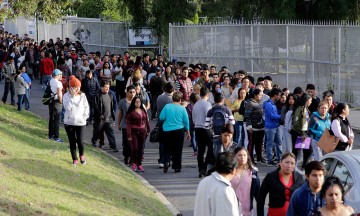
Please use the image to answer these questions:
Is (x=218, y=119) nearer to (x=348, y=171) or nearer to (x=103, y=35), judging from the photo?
(x=348, y=171)

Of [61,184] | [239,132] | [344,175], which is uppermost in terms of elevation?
[344,175]

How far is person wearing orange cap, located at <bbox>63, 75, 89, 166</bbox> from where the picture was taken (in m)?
15.4

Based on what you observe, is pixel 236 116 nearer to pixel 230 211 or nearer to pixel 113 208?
pixel 113 208

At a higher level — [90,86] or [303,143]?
[90,86]

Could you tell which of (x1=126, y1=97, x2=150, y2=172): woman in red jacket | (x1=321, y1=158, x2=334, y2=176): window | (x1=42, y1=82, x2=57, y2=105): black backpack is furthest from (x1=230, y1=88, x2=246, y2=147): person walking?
(x1=321, y1=158, x2=334, y2=176): window

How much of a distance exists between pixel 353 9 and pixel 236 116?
18682mm

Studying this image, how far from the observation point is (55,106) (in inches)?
774

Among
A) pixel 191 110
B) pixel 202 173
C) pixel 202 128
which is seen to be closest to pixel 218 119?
pixel 202 128

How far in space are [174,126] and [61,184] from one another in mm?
3989

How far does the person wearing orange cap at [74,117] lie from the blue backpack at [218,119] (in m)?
2.35

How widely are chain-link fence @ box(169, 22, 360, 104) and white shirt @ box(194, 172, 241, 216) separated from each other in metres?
19.2

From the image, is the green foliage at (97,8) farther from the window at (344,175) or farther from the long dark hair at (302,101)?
the window at (344,175)

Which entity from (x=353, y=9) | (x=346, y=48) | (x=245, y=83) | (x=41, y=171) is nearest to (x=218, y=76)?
(x=245, y=83)

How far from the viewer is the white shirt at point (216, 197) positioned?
800cm
